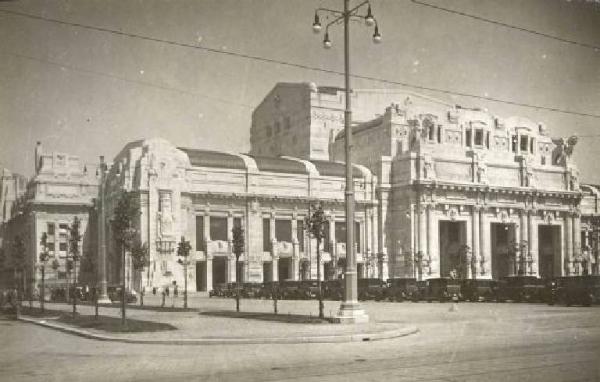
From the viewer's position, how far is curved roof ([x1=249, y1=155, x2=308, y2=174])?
273ft

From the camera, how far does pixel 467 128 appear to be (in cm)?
9638

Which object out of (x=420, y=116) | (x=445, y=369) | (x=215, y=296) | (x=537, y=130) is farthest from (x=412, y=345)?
(x=537, y=130)

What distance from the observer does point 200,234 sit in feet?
263

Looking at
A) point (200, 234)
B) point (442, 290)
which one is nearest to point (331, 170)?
point (200, 234)

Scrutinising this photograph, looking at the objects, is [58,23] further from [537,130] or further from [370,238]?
[537,130]

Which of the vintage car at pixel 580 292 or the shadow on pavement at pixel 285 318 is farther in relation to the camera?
the vintage car at pixel 580 292

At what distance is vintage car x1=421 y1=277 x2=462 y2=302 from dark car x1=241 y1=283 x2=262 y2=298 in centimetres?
1703

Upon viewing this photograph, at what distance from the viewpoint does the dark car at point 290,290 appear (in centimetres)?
6138

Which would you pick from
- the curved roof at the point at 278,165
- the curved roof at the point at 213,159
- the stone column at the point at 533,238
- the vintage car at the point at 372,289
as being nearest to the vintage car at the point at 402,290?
the vintage car at the point at 372,289

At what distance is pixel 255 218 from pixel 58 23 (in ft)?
208

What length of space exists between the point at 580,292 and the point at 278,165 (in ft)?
161

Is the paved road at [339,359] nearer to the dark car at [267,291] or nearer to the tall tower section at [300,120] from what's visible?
the dark car at [267,291]

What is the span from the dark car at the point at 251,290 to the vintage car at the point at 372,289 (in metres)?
10.3

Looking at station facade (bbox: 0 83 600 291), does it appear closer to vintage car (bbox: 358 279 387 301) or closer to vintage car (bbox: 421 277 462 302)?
vintage car (bbox: 358 279 387 301)
